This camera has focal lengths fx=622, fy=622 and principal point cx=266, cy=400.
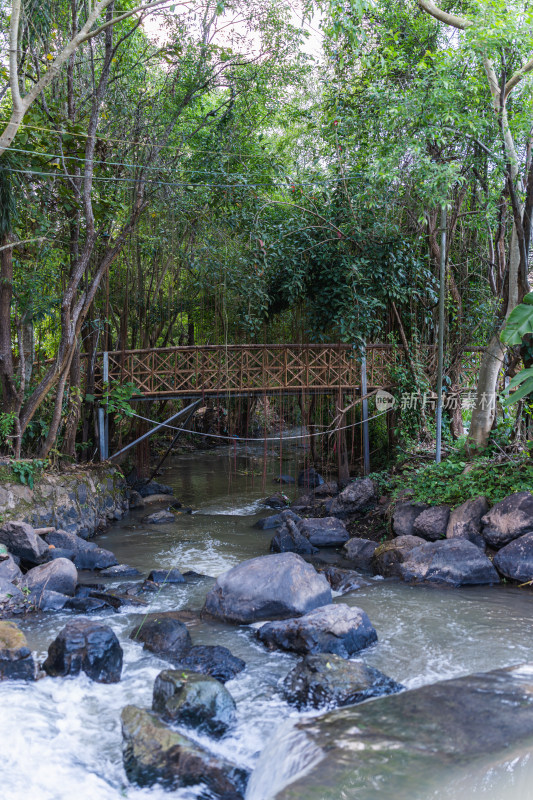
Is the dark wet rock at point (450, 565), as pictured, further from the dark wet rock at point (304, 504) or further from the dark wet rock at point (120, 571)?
the dark wet rock at point (304, 504)

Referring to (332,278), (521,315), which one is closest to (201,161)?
(332,278)

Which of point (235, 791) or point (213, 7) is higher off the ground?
point (213, 7)

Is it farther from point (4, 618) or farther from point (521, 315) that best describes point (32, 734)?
point (521, 315)

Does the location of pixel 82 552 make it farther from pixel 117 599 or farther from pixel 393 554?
pixel 393 554

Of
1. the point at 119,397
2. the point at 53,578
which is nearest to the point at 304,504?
the point at 119,397

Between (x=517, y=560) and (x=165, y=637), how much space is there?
3712mm

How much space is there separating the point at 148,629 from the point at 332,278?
6.66m

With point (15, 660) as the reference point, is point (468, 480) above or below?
above

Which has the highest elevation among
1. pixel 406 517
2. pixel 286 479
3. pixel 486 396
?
pixel 486 396

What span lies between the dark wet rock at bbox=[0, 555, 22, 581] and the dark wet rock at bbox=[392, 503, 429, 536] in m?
4.46

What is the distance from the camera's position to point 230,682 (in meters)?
4.34

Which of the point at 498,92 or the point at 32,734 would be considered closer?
the point at 32,734

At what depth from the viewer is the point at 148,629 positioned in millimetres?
5016

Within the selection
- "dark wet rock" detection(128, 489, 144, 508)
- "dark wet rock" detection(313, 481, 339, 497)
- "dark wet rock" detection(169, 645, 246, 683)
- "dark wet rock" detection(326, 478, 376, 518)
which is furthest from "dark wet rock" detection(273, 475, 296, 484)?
"dark wet rock" detection(169, 645, 246, 683)
